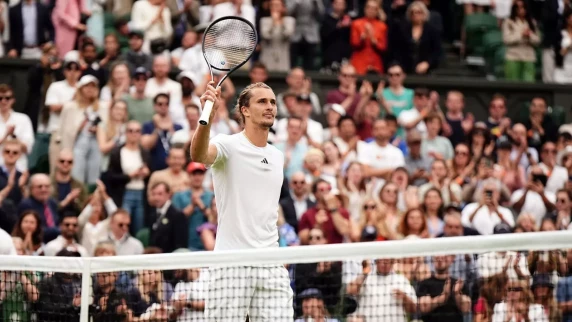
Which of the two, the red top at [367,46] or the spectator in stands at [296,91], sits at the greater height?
the red top at [367,46]

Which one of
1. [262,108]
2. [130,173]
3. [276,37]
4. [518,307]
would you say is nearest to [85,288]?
[262,108]

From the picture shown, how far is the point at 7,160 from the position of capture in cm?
1574

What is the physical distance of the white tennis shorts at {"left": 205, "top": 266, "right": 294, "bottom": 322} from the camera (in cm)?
923

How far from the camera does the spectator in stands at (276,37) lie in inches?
768

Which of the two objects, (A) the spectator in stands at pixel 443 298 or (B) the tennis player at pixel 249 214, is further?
(A) the spectator in stands at pixel 443 298

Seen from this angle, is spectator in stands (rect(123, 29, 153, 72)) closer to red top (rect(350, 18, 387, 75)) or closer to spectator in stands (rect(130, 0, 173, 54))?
spectator in stands (rect(130, 0, 173, 54))

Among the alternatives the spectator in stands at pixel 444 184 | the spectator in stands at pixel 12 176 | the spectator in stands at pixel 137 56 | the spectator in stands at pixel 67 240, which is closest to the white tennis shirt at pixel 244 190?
the spectator in stands at pixel 67 240

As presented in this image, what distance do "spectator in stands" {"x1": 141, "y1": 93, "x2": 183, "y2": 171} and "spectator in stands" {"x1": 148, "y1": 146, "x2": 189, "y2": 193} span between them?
467 millimetres

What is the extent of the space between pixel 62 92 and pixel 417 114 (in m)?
5.04

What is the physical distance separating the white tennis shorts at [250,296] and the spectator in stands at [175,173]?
6408 mm

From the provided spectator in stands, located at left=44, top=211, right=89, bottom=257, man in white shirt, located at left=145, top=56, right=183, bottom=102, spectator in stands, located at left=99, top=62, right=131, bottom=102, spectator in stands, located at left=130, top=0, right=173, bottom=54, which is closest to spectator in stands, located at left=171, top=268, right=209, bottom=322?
spectator in stands, located at left=44, top=211, right=89, bottom=257

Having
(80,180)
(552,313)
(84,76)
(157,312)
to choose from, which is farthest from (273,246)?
(84,76)

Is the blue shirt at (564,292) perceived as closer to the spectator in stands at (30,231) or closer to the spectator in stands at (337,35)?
the spectator in stands at (30,231)

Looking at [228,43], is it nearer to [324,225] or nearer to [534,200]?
[324,225]
